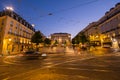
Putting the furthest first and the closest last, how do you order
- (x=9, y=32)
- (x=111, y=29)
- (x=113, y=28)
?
(x=111, y=29)
(x=113, y=28)
(x=9, y=32)

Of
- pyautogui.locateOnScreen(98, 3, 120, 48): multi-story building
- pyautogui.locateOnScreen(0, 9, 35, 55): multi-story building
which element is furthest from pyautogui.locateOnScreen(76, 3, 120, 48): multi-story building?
pyautogui.locateOnScreen(0, 9, 35, 55): multi-story building

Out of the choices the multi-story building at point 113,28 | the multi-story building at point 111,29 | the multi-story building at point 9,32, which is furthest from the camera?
the multi-story building at point 111,29

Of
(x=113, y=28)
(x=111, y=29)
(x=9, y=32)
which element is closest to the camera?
(x=9, y=32)

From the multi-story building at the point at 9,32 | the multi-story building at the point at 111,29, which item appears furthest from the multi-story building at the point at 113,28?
the multi-story building at the point at 9,32

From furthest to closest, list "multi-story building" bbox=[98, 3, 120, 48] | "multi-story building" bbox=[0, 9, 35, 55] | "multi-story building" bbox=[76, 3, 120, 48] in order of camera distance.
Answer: "multi-story building" bbox=[76, 3, 120, 48] → "multi-story building" bbox=[98, 3, 120, 48] → "multi-story building" bbox=[0, 9, 35, 55]

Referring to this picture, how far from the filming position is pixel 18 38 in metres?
55.5

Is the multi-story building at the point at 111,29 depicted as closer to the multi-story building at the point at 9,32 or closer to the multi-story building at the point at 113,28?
the multi-story building at the point at 113,28

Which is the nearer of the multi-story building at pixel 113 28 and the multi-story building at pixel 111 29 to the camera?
the multi-story building at pixel 113 28

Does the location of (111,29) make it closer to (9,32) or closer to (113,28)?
(113,28)

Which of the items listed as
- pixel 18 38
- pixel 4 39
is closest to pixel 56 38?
pixel 18 38

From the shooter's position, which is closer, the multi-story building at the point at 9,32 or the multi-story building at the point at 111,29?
the multi-story building at the point at 9,32

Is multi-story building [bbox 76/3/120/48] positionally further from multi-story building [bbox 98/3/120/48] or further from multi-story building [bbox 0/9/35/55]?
multi-story building [bbox 0/9/35/55]

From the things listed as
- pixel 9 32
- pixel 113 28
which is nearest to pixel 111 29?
pixel 113 28

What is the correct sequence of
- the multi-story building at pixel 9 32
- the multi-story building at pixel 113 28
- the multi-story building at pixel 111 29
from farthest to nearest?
the multi-story building at pixel 111 29
the multi-story building at pixel 113 28
the multi-story building at pixel 9 32
